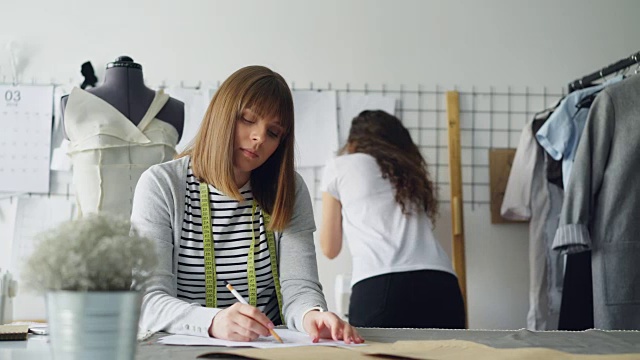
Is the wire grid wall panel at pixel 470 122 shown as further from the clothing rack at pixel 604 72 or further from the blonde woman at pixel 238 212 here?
the blonde woman at pixel 238 212

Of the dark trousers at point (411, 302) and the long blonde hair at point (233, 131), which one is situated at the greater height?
the long blonde hair at point (233, 131)

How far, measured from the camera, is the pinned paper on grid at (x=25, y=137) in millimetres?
3350

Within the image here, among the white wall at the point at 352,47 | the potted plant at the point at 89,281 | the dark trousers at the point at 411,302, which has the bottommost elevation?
the dark trousers at the point at 411,302

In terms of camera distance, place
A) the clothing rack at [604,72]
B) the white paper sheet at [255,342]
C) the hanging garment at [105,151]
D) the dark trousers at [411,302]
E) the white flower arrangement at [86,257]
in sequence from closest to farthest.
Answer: the white flower arrangement at [86,257] → the white paper sheet at [255,342] → the hanging garment at [105,151] → the dark trousers at [411,302] → the clothing rack at [604,72]

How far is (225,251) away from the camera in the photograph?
171 cm

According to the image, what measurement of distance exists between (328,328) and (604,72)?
6.32ft

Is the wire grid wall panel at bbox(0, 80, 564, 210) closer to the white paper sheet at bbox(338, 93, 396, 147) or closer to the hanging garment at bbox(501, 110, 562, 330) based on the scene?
the white paper sheet at bbox(338, 93, 396, 147)

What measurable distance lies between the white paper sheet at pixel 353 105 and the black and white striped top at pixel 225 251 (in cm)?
166

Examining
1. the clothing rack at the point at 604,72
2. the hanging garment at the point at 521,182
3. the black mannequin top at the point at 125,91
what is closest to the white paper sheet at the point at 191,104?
the black mannequin top at the point at 125,91

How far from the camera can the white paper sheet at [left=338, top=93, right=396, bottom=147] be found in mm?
3406

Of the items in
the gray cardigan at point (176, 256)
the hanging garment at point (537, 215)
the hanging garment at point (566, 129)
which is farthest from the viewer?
the hanging garment at point (537, 215)

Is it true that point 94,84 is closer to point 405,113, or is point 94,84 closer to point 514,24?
Result: point 405,113

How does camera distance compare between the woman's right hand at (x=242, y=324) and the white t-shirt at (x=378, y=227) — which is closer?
the woman's right hand at (x=242, y=324)

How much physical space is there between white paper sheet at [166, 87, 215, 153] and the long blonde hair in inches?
63.8
